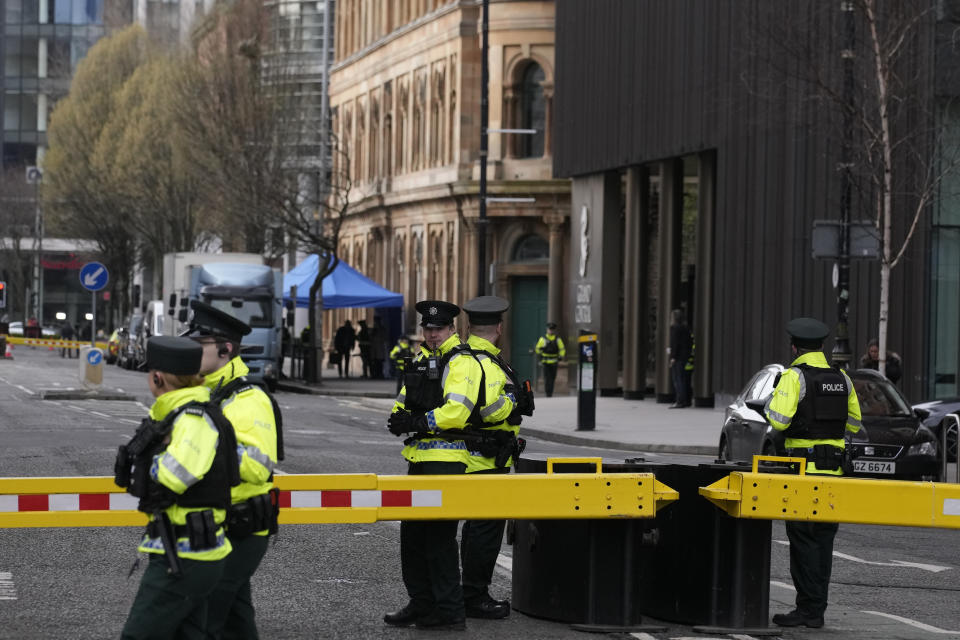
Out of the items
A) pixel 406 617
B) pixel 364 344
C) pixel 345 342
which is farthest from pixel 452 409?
pixel 345 342

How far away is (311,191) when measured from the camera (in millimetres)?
55781

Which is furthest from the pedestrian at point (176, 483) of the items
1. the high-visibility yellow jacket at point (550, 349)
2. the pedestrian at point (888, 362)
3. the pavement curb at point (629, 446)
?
the high-visibility yellow jacket at point (550, 349)

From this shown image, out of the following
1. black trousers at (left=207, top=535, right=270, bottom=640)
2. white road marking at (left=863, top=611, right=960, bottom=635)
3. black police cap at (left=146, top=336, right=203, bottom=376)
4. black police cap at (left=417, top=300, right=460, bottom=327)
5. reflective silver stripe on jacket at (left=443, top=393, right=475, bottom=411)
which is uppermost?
black police cap at (left=417, top=300, right=460, bottom=327)

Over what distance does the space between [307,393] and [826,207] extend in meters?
16.3

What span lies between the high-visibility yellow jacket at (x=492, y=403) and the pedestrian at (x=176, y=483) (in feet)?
10.4

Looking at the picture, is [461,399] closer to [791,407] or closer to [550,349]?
[791,407]

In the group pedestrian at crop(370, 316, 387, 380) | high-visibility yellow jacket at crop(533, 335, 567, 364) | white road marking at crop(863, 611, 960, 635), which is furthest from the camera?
pedestrian at crop(370, 316, 387, 380)

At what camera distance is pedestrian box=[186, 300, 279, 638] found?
7133 millimetres

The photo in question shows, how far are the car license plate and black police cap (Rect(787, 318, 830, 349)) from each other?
8322 mm

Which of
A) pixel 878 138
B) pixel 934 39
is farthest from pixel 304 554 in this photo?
pixel 934 39

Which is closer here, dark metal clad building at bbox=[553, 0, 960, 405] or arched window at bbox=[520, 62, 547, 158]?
dark metal clad building at bbox=[553, 0, 960, 405]

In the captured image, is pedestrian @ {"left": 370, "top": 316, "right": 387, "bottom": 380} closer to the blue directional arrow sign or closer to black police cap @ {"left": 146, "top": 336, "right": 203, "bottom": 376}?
the blue directional arrow sign

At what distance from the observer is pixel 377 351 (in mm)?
51906

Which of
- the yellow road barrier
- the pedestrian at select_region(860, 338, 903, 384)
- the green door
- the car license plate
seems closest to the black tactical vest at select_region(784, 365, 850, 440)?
the car license plate
